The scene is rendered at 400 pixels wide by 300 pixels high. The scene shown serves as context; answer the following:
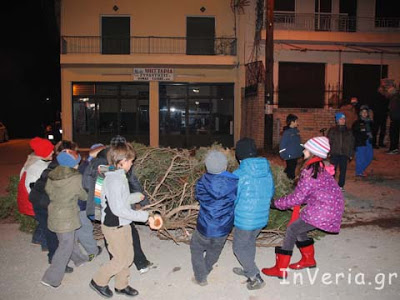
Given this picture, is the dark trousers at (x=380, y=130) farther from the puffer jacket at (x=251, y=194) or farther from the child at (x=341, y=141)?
the puffer jacket at (x=251, y=194)

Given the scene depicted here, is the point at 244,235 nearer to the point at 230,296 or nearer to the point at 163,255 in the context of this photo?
the point at 230,296

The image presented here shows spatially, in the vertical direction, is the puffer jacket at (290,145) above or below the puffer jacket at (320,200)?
above

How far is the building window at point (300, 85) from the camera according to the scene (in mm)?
17828

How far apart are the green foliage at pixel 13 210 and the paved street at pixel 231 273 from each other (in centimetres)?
18

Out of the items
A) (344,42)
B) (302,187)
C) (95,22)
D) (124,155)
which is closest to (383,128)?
(344,42)

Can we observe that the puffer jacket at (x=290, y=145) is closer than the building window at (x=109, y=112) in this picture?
Yes

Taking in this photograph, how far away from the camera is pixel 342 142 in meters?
7.56

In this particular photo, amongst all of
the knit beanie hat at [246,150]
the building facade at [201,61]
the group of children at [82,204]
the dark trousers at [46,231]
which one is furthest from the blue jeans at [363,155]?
the building facade at [201,61]

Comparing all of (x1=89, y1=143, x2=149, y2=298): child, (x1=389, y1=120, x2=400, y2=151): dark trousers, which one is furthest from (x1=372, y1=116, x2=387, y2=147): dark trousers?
(x1=89, y1=143, x2=149, y2=298): child

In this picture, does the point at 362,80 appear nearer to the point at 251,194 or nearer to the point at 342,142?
the point at 342,142

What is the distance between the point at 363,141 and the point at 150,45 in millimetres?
12671

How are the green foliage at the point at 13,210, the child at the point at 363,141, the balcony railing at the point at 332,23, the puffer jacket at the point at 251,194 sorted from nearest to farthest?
the puffer jacket at the point at 251,194, the green foliage at the point at 13,210, the child at the point at 363,141, the balcony railing at the point at 332,23

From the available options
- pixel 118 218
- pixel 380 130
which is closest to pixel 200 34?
pixel 380 130

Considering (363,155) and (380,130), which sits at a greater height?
(380,130)
